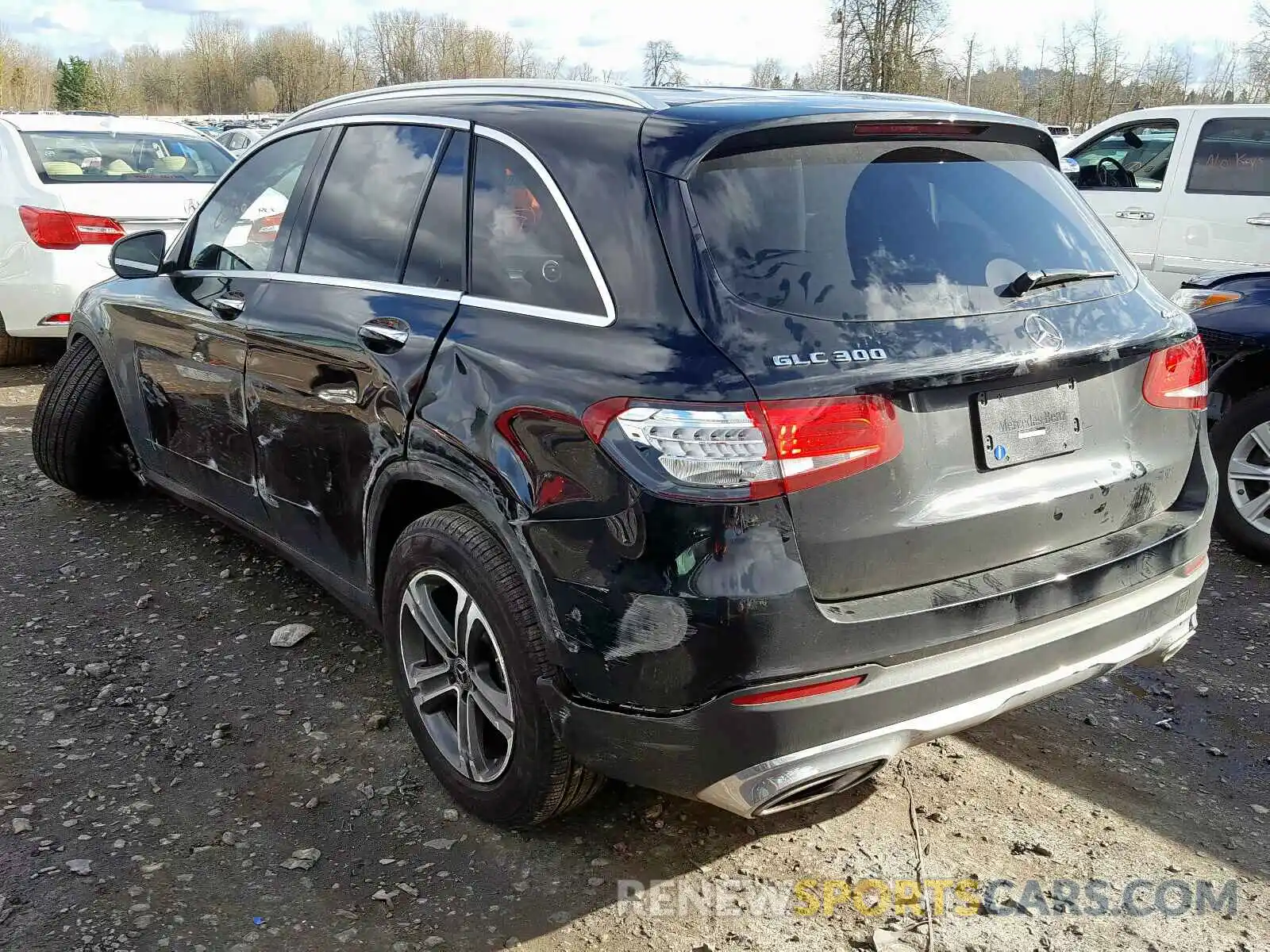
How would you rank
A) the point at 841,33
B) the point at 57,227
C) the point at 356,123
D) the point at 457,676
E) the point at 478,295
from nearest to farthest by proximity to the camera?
the point at 478,295
the point at 457,676
the point at 356,123
the point at 57,227
the point at 841,33

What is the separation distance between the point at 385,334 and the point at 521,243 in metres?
0.48

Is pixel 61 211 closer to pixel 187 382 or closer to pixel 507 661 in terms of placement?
pixel 187 382

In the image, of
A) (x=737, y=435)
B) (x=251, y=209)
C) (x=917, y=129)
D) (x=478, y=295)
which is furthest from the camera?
(x=251, y=209)

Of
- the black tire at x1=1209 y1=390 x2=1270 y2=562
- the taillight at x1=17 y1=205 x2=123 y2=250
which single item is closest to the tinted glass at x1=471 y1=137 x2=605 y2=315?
the black tire at x1=1209 y1=390 x2=1270 y2=562

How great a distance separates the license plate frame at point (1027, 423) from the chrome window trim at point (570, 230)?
2.63ft

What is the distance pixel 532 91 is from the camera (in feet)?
9.43

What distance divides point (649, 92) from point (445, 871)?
1.99 metres

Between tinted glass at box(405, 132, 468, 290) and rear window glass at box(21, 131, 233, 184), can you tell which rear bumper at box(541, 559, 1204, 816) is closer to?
tinted glass at box(405, 132, 468, 290)

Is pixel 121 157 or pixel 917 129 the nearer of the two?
pixel 917 129

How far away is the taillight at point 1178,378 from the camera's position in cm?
265

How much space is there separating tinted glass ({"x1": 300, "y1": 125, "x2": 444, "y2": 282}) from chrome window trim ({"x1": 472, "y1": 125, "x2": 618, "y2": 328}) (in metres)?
0.35

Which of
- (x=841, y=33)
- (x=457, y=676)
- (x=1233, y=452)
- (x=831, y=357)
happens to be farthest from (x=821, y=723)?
(x=841, y=33)

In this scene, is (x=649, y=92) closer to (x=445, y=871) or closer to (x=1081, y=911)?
(x=445, y=871)

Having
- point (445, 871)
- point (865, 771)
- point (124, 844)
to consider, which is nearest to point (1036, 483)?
point (865, 771)
